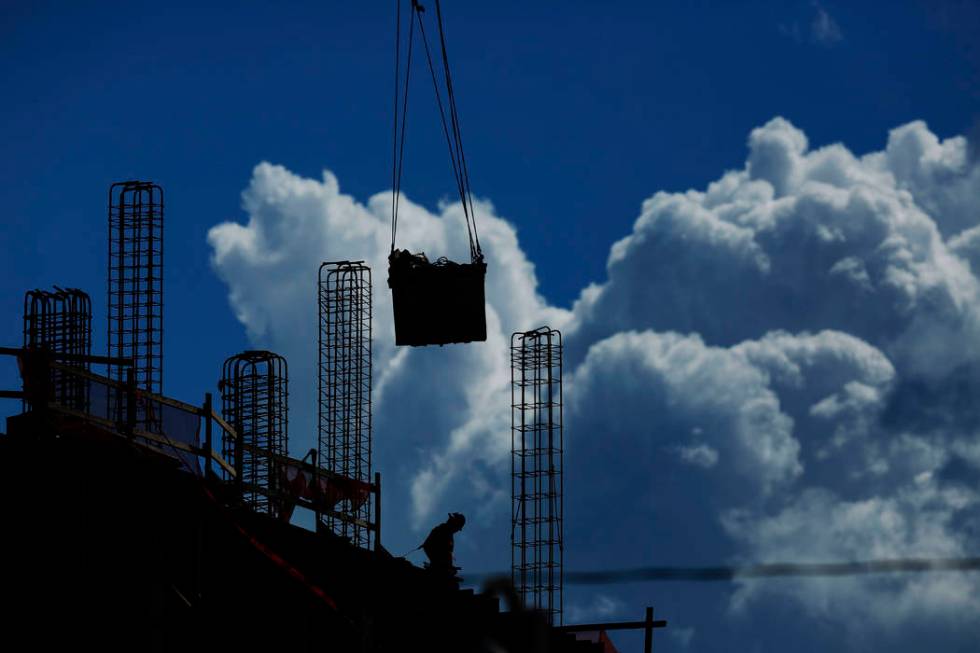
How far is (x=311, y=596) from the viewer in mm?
27703

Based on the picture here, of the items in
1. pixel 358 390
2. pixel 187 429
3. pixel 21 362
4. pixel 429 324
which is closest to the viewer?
pixel 21 362

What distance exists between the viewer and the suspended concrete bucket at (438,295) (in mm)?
38188

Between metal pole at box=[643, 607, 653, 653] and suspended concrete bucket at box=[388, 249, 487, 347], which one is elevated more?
suspended concrete bucket at box=[388, 249, 487, 347]

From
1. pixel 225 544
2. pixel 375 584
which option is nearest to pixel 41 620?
pixel 225 544

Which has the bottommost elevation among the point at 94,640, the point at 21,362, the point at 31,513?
the point at 94,640

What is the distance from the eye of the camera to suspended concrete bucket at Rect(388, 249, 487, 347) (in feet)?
125

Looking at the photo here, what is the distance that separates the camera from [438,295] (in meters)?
38.3

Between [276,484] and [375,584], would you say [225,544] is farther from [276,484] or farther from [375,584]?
[276,484]

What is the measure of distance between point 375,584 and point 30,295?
85.0ft

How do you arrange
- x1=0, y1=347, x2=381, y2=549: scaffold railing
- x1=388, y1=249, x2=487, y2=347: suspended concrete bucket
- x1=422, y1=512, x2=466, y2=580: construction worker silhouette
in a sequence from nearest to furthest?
x1=0, y1=347, x2=381, y2=549: scaffold railing
x1=422, y1=512, x2=466, y2=580: construction worker silhouette
x1=388, y1=249, x2=487, y2=347: suspended concrete bucket

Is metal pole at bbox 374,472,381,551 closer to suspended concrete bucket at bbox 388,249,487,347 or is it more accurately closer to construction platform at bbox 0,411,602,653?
suspended concrete bucket at bbox 388,249,487,347

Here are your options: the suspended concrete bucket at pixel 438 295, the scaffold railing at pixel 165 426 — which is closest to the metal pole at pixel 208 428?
the scaffold railing at pixel 165 426

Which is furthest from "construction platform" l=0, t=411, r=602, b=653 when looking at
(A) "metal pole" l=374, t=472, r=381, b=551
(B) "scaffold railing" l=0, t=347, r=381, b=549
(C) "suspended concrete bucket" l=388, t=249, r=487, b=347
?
(C) "suspended concrete bucket" l=388, t=249, r=487, b=347

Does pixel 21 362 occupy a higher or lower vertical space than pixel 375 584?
higher
